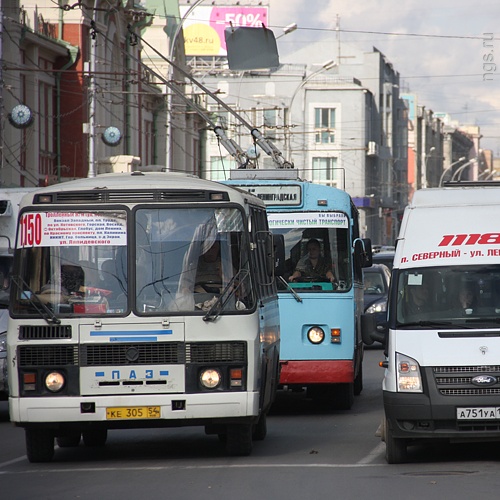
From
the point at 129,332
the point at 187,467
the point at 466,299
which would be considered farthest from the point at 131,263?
the point at 466,299

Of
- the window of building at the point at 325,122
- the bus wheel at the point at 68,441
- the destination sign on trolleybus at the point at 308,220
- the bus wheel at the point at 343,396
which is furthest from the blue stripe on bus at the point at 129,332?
the window of building at the point at 325,122

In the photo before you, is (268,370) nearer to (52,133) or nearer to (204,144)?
(52,133)

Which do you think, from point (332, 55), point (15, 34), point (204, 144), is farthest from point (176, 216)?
point (332, 55)

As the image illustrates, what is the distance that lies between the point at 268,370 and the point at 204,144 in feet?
181

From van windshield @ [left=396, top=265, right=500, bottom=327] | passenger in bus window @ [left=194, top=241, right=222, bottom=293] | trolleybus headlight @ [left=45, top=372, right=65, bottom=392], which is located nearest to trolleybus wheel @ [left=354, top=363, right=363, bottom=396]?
van windshield @ [left=396, top=265, right=500, bottom=327]

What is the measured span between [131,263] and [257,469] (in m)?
2.11

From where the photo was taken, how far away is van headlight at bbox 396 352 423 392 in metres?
11.0

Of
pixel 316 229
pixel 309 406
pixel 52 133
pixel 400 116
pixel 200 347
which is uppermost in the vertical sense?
pixel 400 116

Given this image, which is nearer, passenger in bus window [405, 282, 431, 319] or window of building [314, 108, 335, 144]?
passenger in bus window [405, 282, 431, 319]

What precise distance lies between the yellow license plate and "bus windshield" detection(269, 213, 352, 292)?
15.7 ft

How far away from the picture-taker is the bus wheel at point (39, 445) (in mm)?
11648

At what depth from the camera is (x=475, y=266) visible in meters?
11.6

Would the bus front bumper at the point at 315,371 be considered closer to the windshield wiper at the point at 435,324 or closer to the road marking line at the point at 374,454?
the road marking line at the point at 374,454

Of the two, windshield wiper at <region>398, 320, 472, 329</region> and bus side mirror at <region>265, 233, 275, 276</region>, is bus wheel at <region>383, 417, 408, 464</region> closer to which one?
windshield wiper at <region>398, 320, 472, 329</region>
